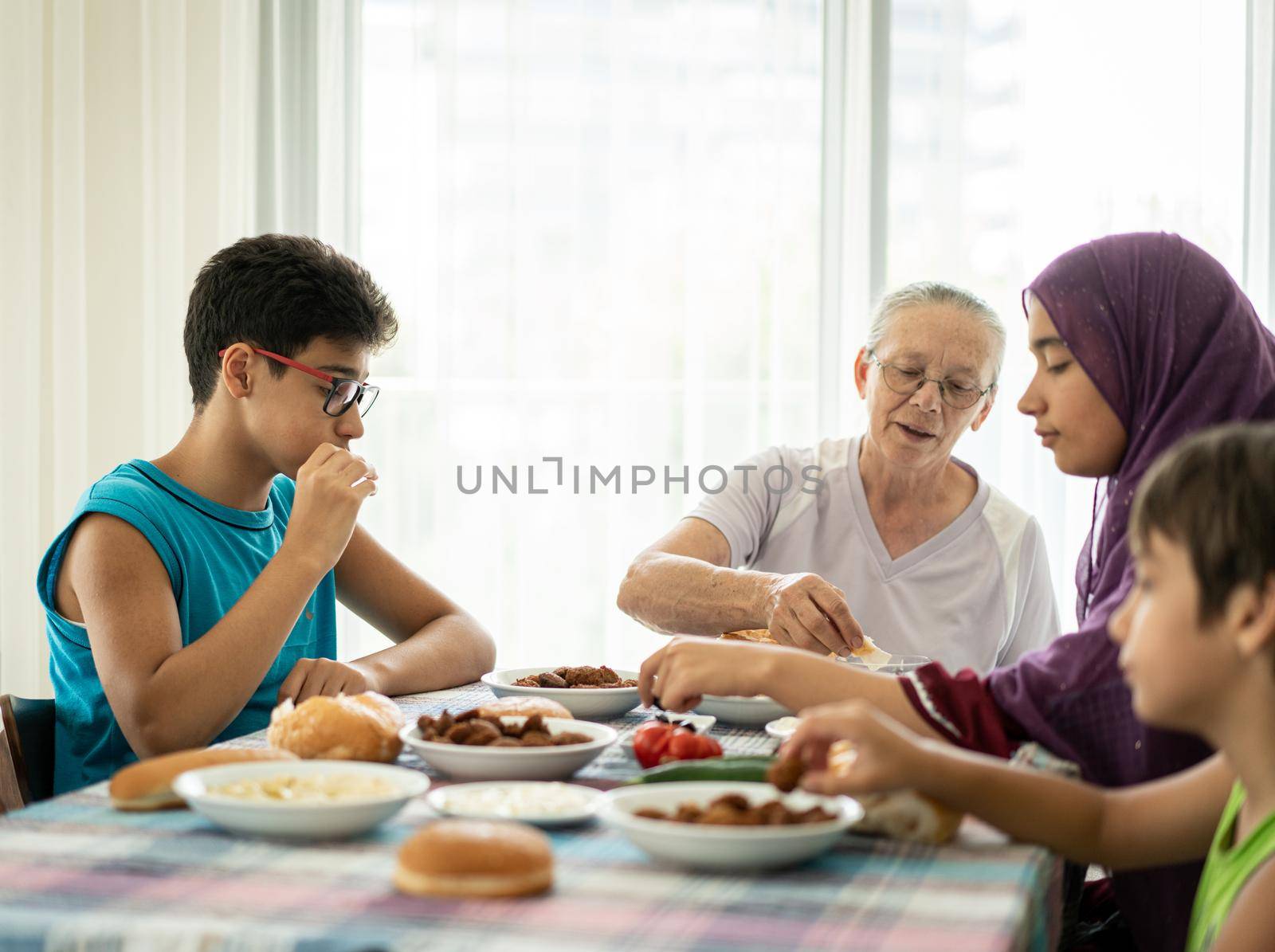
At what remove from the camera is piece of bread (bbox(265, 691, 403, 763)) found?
1314 millimetres

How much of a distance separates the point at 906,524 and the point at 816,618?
0.74 meters

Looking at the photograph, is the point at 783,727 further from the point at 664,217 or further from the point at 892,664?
the point at 664,217

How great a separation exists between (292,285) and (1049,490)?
228cm

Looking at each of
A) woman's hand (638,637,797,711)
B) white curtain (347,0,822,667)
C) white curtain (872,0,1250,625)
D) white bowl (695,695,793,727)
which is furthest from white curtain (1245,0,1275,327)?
woman's hand (638,637,797,711)

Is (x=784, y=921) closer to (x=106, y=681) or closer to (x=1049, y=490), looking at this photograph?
(x=106, y=681)

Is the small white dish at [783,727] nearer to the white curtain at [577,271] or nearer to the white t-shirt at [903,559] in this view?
the white t-shirt at [903,559]

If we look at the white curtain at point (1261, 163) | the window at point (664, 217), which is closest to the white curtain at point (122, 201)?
the window at point (664, 217)

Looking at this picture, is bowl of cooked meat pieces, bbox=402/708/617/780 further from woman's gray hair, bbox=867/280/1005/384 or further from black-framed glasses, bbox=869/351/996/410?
woman's gray hair, bbox=867/280/1005/384

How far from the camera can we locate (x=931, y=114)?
11.4 ft

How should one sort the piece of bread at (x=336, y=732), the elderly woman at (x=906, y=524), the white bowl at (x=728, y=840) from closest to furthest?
the white bowl at (x=728, y=840)
the piece of bread at (x=336, y=732)
the elderly woman at (x=906, y=524)

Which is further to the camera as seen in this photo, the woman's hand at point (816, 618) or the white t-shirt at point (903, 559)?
the white t-shirt at point (903, 559)

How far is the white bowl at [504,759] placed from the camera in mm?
1266

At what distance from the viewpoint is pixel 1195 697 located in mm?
1039

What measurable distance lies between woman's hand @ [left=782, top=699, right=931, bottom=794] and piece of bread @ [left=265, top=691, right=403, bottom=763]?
494 millimetres
